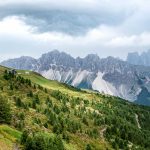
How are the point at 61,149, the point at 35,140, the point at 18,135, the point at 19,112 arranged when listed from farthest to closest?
the point at 19,112 < the point at 18,135 < the point at 61,149 < the point at 35,140

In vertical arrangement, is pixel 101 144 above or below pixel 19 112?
below

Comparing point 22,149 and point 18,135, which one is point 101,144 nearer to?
point 18,135

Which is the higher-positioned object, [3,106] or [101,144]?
[3,106]

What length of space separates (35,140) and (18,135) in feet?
74.5

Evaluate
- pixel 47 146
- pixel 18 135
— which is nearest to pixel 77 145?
pixel 18 135

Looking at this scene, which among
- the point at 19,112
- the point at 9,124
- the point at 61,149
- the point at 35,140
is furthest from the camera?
the point at 19,112

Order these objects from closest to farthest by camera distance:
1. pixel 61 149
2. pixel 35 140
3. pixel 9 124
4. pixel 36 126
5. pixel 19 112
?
pixel 35 140 < pixel 61 149 < pixel 9 124 < pixel 36 126 < pixel 19 112

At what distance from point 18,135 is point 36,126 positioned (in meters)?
37.2

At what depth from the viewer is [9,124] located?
502 ft

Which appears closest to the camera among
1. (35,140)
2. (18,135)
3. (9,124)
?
(35,140)

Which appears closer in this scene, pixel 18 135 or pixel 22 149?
pixel 22 149

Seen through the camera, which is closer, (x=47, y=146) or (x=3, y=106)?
(x=47, y=146)

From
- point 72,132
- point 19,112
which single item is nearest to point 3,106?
point 19,112

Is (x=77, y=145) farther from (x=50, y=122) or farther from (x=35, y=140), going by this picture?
Answer: (x=35, y=140)
